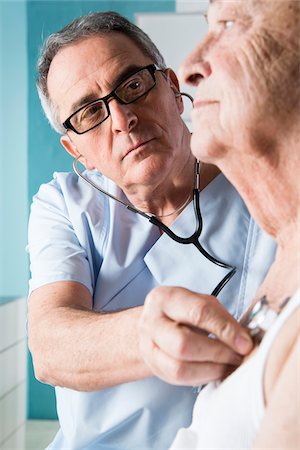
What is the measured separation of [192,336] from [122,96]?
80 centimetres

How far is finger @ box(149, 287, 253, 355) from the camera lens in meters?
0.90

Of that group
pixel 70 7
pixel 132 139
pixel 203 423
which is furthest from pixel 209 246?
pixel 70 7

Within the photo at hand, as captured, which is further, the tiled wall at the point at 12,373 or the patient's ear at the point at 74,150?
the tiled wall at the point at 12,373

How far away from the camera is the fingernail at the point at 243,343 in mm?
899

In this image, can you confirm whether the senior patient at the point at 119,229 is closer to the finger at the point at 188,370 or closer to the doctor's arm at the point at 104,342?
the doctor's arm at the point at 104,342

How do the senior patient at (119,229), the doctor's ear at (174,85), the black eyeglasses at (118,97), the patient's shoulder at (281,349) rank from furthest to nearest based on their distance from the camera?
the doctor's ear at (174,85) < the black eyeglasses at (118,97) < the senior patient at (119,229) < the patient's shoulder at (281,349)

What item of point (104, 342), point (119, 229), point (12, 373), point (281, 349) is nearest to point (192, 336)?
point (281, 349)

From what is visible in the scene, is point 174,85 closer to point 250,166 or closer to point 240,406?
point 250,166

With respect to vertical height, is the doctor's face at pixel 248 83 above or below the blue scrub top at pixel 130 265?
above

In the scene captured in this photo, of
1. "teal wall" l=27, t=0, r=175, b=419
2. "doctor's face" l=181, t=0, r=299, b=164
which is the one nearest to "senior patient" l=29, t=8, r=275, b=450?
"doctor's face" l=181, t=0, r=299, b=164

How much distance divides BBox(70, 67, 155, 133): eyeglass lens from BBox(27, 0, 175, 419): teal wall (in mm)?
2831

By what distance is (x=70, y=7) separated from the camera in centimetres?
441

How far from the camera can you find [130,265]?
1602mm

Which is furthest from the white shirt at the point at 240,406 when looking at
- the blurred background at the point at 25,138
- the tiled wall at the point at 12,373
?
the blurred background at the point at 25,138
